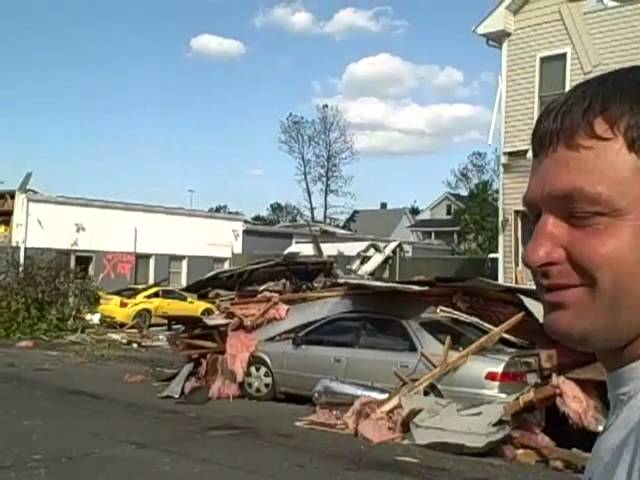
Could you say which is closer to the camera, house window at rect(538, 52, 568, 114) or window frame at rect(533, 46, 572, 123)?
window frame at rect(533, 46, 572, 123)

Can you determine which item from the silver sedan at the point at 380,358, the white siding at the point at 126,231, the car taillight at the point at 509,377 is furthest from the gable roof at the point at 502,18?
the white siding at the point at 126,231

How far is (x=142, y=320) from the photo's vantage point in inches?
1172

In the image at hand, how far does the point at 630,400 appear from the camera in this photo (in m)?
1.29

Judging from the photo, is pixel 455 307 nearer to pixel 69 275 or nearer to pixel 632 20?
pixel 632 20

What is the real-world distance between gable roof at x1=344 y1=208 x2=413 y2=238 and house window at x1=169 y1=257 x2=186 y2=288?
4033 cm

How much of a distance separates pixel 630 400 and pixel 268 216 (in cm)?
9412

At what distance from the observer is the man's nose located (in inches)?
53.0

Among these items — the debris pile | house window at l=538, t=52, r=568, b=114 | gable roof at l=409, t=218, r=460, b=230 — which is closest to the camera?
the debris pile

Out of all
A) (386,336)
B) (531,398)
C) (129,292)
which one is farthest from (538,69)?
(129,292)

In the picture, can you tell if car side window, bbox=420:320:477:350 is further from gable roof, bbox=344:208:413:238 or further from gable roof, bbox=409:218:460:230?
gable roof, bbox=344:208:413:238

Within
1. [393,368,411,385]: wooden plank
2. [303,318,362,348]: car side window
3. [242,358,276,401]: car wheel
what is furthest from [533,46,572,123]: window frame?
[393,368,411,385]: wooden plank

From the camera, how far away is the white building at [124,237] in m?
33.8

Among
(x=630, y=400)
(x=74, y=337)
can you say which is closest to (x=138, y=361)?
(x=74, y=337)

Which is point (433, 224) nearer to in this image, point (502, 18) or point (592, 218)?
point (502, 18)
